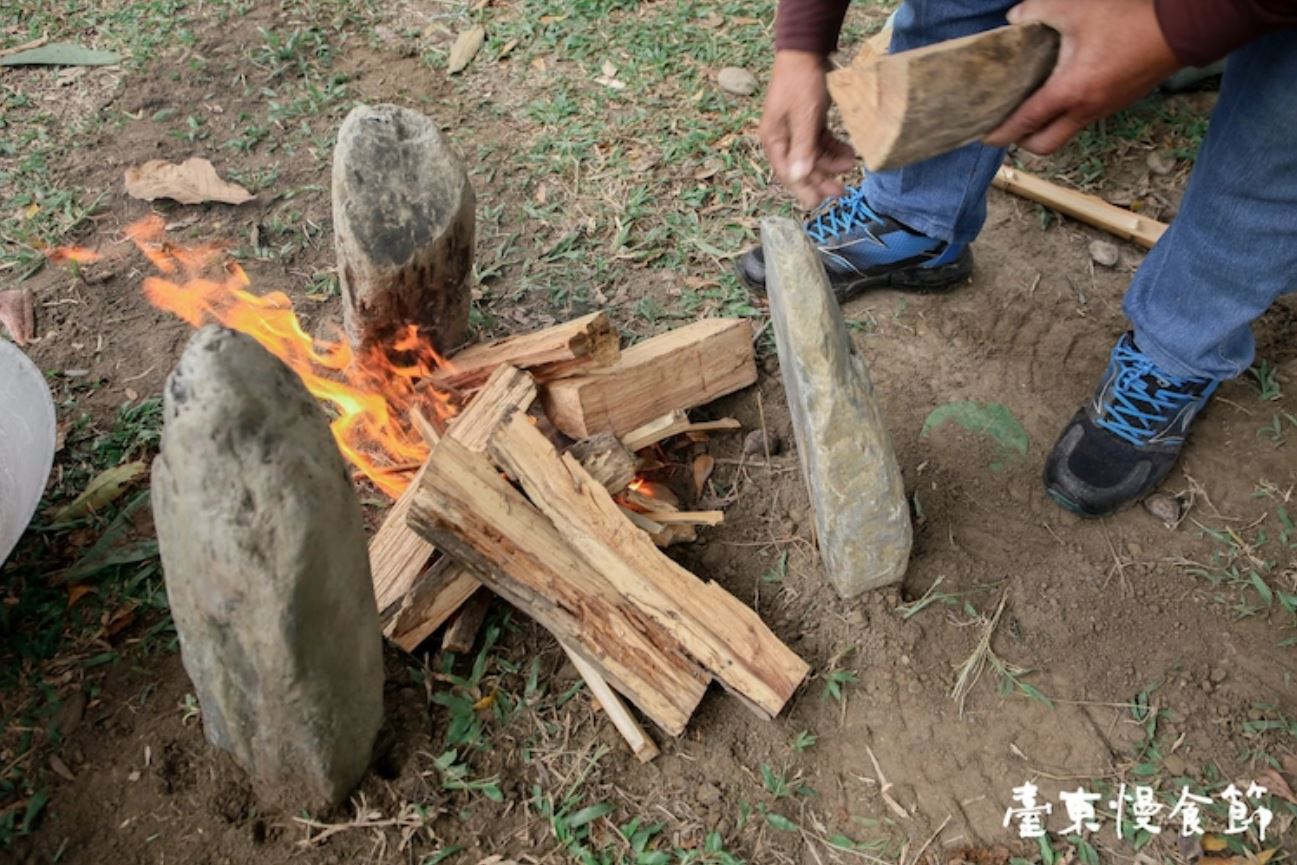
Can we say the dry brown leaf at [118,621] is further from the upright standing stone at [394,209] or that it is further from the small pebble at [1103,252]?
the small pebble at [1103,252]

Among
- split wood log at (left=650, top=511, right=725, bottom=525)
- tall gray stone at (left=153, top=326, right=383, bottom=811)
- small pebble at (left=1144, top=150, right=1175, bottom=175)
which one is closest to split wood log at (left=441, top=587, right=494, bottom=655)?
tall gray stone at (left=153, top=326, right=383, bottom=811)

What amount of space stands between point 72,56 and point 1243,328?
4640 mm

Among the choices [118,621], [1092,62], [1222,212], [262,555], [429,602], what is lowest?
[118,621]

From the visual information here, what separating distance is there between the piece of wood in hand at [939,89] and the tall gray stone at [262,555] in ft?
3.90

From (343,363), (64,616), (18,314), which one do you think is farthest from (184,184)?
(64,616)

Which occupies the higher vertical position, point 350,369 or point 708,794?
point 350,369

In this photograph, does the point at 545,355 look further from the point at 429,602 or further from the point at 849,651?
the point at 849,651

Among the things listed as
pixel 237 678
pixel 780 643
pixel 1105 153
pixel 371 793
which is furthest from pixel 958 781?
pixel 1105 153

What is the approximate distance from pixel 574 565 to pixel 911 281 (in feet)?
5.39

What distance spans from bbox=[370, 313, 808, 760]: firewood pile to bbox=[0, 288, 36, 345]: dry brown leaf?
1.60 meters

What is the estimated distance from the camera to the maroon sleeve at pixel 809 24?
91.2 inches

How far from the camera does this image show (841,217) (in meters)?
3.38

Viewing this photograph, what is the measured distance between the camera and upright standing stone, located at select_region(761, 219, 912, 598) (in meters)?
2.26

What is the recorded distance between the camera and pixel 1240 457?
114 inches
